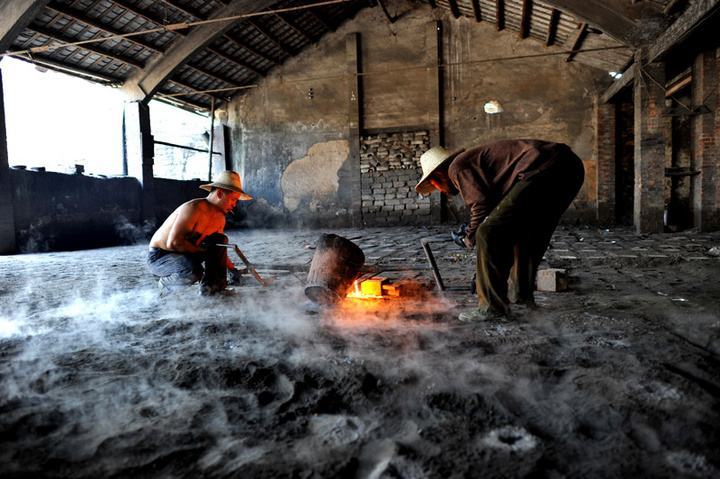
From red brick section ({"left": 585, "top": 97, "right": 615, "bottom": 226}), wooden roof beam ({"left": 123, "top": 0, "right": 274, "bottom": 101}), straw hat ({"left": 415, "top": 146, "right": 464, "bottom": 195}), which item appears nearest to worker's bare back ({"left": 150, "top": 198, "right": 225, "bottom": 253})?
straw hat ({"left": 415, "top": 146, "right": 464, "bottom": 195})

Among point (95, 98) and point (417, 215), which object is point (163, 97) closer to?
point (95, 98)

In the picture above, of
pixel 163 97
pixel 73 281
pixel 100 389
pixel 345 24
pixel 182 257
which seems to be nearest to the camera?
pixel 100 389

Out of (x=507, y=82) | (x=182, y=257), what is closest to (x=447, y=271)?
(x=182, y=257)

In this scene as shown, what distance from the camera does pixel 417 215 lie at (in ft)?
44.0

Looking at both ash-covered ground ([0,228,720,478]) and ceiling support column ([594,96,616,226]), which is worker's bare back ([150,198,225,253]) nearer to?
ash-covered ground ([0,228,720,478])

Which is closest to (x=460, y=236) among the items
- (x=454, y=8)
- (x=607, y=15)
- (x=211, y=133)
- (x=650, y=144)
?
(x=607, y=15)

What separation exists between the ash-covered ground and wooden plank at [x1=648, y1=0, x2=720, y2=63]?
4.56 meters

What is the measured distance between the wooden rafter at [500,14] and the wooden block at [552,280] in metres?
9.20

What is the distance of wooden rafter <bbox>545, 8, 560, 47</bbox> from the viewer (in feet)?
33.0

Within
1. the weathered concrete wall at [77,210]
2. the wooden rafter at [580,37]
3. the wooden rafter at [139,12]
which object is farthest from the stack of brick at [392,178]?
the wooden rafter at [139,12]

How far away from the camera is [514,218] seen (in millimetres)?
3066

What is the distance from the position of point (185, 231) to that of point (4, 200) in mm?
7049

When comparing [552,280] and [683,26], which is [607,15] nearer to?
[683,26]

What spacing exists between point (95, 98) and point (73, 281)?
8.87 meters
